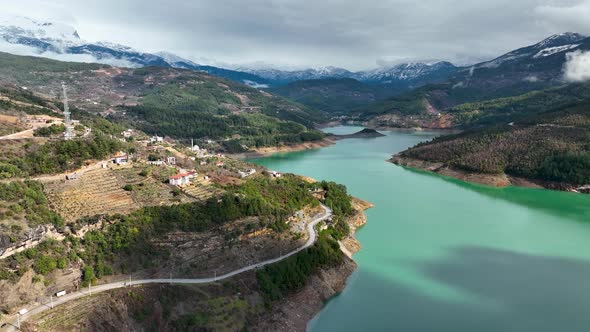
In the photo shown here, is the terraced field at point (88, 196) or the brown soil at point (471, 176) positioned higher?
the terraced field at point (88, 196)

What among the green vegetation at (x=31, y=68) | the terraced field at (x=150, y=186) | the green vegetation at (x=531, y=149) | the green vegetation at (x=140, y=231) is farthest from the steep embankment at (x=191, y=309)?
the green vegetation at (x=31, y=68)

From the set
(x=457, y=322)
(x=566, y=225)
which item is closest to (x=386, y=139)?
(x=566, y=225)

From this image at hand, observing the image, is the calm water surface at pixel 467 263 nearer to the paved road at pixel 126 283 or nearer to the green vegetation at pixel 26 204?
the paved road at pixel 126 283

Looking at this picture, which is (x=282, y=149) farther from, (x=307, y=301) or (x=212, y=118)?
(x=307, y=301)

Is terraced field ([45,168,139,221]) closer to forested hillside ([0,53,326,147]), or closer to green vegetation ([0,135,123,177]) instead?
green vegetation ([0,135,123,177])

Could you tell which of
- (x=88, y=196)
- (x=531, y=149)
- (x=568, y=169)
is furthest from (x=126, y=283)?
(x=531, y=149)

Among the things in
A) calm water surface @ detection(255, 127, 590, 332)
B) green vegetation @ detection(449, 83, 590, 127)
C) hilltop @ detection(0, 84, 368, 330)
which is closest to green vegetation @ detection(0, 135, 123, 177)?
hilltop @ detection(0, 84, 368, 330)
